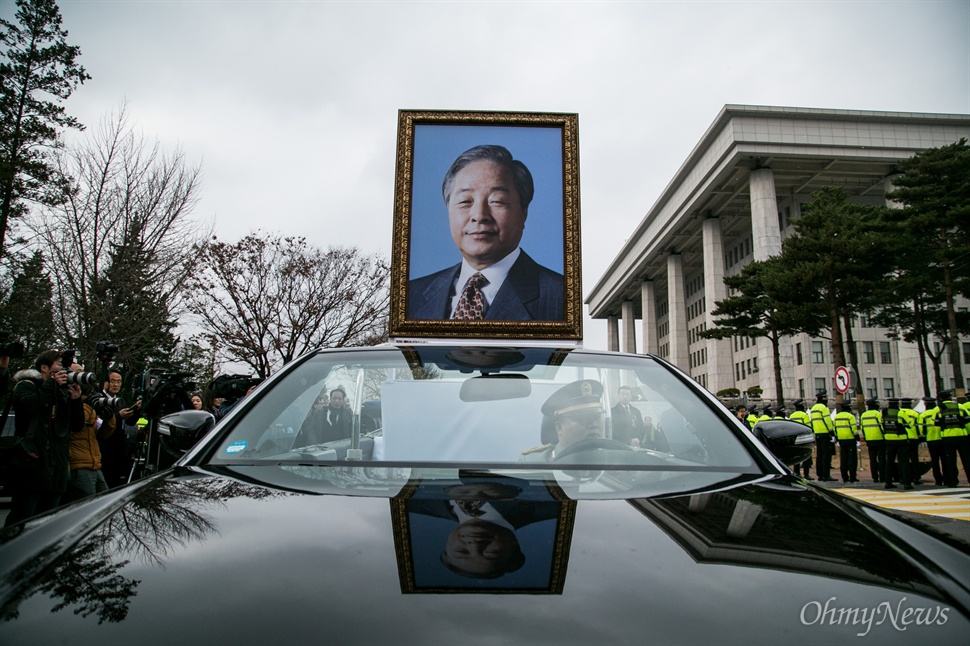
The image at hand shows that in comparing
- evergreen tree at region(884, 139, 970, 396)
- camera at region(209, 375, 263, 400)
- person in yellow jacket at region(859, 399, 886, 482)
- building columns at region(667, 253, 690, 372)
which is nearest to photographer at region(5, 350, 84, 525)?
camera at region(209, 375, 263, 400)

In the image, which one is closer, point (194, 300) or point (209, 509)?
point (209, 509)

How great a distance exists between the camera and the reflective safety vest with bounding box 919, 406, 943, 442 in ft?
49.3

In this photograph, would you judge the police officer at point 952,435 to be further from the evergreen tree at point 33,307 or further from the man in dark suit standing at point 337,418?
the evergreen tree at point 33,307

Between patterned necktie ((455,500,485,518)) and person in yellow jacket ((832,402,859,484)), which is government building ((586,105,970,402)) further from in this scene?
patterned necktie ((455,500,485,518))

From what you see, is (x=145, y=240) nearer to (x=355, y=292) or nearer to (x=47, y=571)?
(x=355, y=292)

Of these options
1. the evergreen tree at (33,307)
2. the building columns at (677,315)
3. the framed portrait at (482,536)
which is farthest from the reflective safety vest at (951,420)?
the building columns at (677,315)

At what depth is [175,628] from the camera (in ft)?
3.28

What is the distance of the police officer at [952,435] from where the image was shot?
47.4 ft

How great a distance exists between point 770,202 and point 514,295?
2097 inches

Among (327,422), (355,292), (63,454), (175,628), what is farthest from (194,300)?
(175,628)

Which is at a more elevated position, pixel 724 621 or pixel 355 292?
pixel 355 292

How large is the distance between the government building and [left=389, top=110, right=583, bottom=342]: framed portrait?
47085 millimetres

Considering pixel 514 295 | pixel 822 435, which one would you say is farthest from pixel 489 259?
pixel 822 435

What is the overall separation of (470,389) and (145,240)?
20034 mm
